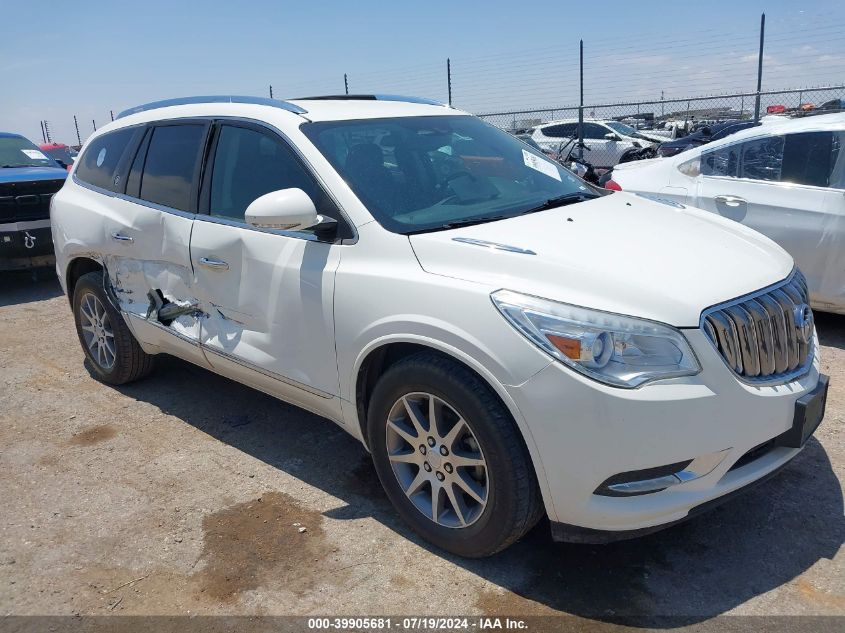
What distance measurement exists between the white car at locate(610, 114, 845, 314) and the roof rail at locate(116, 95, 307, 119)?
3429 mm

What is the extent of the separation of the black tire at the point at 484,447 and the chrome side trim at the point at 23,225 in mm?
6294

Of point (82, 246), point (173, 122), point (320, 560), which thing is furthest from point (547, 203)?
point (82, 246)

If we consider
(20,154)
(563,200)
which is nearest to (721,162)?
(563,200)

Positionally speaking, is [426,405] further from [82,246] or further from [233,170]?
[82,246]

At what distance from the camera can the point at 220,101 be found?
157 inches

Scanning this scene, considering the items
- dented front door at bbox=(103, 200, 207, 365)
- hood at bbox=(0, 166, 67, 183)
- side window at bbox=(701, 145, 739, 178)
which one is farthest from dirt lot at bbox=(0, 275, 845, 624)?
hood at bbox=(0, 166, 67, 183)

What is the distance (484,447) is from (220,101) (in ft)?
8.33

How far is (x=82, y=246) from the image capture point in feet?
15.4

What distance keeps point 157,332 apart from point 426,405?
6.90ft

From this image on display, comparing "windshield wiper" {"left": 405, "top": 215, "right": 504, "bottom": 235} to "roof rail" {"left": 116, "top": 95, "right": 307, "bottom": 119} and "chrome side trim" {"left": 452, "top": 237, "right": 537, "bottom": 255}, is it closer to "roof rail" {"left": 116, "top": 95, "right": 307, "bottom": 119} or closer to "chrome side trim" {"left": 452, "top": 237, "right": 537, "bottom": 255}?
"chrome side trim" {"left": 452, "top": 237, "right": 537, "bottom": 255}

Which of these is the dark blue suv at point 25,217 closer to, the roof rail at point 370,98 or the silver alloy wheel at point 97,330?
the silver alloy wheel at point 97,330

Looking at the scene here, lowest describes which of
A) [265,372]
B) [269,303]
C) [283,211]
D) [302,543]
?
[302,543]

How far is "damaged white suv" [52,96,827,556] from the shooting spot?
245cm

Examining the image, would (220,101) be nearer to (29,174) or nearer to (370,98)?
(370,98)
